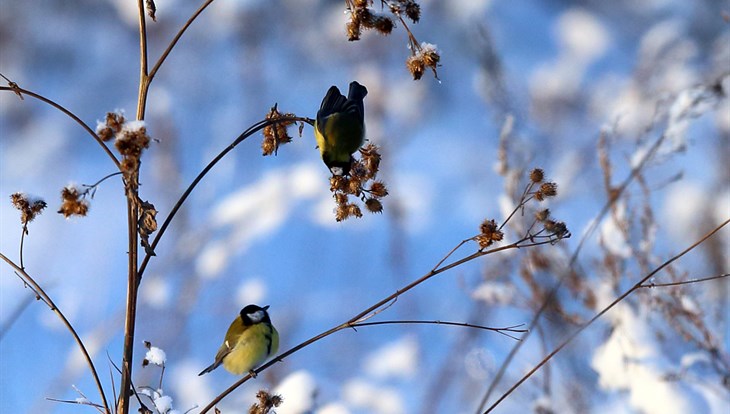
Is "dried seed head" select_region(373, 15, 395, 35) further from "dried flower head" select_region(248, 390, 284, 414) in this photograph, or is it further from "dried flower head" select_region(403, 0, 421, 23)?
"dried flower head" select_region(248, 390, 284, 414)

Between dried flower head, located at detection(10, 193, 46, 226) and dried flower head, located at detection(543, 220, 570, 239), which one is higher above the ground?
dried flower head, located at detection(10, 193, 46, 226)

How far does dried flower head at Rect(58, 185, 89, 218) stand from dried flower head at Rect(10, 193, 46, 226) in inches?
4.0

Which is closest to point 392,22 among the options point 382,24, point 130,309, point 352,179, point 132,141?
point 382,24

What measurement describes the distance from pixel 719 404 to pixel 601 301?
88 cm

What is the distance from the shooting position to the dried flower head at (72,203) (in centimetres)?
104

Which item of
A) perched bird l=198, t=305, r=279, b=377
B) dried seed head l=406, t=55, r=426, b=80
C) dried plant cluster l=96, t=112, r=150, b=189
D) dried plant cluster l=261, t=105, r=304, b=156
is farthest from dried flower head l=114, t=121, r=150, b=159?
perched bird l=198, t=305, r=279, b=377

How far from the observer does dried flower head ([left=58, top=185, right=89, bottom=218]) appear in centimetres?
104

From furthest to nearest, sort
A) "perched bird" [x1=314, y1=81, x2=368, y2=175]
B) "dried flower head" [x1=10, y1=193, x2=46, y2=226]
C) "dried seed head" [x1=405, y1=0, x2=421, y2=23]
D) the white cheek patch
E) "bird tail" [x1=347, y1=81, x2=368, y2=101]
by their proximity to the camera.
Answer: the white cheek patch → "bird tail" [x1=347, y1=81, x2=368, y2=101] → "perched bird" [x1=314, y1=81, x2=368, y2=175] → "dried seed head" [x1=405, y1=0, x2=421, y2=23] → "dried flower head" [x1=10, y1=193, x2=46, y2=226]

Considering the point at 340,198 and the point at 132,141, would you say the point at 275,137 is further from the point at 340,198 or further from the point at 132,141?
the point at 132,141

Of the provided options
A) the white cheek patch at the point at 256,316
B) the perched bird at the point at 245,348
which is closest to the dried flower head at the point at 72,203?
the perched bird at the point at 245,348

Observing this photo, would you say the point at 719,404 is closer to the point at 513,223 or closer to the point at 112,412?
the point at 513,223

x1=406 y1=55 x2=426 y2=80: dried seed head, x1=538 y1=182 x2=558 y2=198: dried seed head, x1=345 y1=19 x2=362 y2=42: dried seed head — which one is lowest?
x1=538 y1=182 x2=558 y2=198: dried seed head

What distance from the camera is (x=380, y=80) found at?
4.82 meters

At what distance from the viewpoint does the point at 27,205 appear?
43.9 inches
